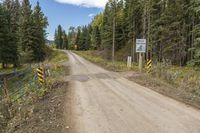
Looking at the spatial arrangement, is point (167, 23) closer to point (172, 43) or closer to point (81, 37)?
point (172, 43)

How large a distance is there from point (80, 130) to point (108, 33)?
1756 inches

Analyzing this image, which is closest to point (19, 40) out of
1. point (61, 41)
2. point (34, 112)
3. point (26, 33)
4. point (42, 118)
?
point (26, 33)

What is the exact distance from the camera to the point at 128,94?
1041cm

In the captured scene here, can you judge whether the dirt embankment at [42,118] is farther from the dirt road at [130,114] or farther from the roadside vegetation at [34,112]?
the dirt road at [130,114]

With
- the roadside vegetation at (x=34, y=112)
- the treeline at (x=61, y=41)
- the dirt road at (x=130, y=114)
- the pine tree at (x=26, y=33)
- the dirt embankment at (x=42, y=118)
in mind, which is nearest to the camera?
the dirt road at (x=130, y=114)

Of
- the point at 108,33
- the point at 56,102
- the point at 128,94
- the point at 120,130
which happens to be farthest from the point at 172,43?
the point at 120,130

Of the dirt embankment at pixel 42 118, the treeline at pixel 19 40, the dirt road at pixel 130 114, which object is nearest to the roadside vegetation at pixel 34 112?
the dirt embankment at pixel 42 118

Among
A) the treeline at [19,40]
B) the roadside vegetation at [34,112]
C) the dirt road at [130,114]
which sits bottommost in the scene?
the roadside vegetation at [34,112]

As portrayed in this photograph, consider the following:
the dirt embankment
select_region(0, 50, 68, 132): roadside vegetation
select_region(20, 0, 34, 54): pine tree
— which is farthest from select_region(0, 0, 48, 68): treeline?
the dirt embankment

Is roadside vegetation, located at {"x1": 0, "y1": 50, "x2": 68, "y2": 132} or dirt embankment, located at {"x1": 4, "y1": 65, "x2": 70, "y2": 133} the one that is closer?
dirt embankment, located at {"x1": 4, "y1": 65, "x2": 70, "y2": 133}

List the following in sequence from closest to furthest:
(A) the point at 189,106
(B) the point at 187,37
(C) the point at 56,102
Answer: (A) the point at 189,106 → (C) the point at 56,102 → (B) the point at 187,37

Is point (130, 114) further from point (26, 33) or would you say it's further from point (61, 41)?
point (61, 41)

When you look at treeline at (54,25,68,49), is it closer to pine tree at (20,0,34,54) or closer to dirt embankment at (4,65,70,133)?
pine tree at (20,0,34,54)

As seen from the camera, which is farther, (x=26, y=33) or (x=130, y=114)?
(x=26, y=33)
